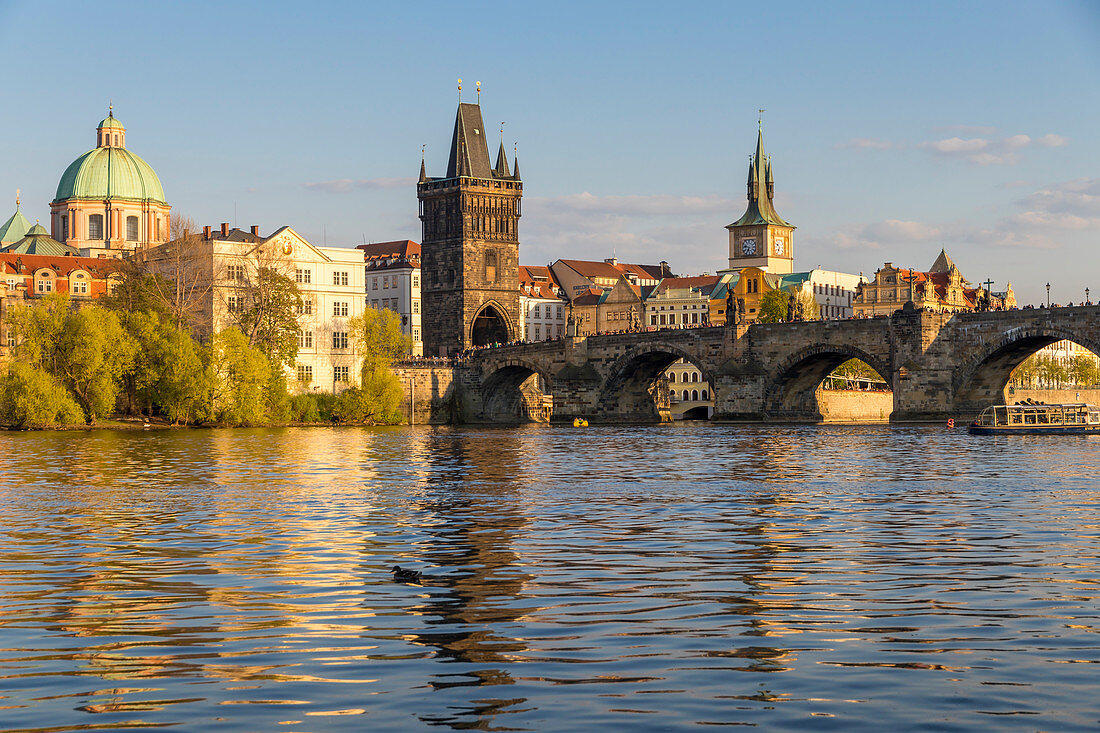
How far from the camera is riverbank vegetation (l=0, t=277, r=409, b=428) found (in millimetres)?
75688

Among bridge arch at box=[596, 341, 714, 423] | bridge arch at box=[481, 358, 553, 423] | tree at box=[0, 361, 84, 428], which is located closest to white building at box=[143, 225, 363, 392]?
tree at box=[0, 361, 84, 428]

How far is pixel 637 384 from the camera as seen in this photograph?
111 metres

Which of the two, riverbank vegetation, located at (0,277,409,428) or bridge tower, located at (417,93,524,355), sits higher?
bridge tower, located at (417,93,524,355)

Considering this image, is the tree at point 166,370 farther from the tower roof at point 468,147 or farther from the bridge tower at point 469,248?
the tower roof at point 468,147

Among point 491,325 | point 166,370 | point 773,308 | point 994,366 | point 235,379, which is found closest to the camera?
point 166,370

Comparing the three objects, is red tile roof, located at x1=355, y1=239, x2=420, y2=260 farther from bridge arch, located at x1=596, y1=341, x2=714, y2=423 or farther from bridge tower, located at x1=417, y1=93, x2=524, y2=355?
bridge arch, located at x1=596, y1=341, x2=714, y2=423

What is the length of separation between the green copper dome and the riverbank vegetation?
59533mm

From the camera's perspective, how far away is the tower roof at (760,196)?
18888 centimetres

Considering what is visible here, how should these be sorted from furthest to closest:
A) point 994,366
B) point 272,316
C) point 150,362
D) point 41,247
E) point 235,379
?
point 41,247, point 272,316, point 994,366, point 235,379, point 150,362

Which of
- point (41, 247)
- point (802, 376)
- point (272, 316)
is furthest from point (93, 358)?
point (41, 247)

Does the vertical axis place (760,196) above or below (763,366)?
above

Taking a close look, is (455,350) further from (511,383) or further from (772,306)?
(772,306)

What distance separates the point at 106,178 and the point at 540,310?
51.4 m

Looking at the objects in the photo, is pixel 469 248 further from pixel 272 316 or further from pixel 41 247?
pixel 272 316
